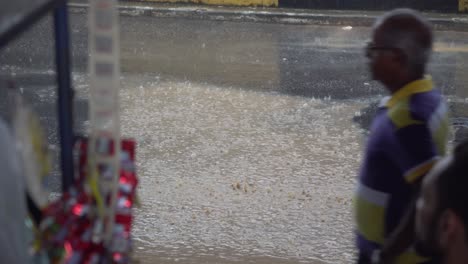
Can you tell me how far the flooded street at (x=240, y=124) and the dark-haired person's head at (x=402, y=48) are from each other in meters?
2.40

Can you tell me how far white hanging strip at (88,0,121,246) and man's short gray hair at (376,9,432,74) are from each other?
122 cm

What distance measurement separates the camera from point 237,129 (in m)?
7.43

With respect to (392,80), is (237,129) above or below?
below

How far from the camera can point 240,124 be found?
7.58 m

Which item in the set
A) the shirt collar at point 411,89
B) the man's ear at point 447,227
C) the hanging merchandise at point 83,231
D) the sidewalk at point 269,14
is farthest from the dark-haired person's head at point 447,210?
the sidewalk at point 269,14

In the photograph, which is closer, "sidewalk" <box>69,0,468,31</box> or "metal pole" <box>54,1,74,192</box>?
"metal pole" <box>54,1,74,192</box>

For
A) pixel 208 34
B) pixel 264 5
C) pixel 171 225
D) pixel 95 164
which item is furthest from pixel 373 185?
pixel 264 5

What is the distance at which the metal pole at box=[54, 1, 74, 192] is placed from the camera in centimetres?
227

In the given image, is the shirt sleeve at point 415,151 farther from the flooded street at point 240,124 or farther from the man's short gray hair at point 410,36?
the flooded street at point 240,124

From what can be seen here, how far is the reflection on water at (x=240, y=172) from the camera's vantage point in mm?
5379

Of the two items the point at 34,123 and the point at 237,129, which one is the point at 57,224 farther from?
the point at 237,129

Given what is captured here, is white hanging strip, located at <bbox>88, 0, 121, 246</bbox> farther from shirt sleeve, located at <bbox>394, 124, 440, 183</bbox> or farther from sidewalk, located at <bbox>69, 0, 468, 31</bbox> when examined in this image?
sidewalk, located at <bbox>69, 0, 468, 31</bbox>

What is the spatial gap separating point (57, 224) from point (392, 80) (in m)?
1.35

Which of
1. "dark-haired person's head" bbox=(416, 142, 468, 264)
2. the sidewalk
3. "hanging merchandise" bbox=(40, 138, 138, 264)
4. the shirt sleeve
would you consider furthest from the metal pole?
the sidewalk
